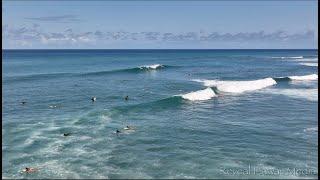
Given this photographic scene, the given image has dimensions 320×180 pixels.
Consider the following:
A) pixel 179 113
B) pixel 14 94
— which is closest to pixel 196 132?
pixel 179 113

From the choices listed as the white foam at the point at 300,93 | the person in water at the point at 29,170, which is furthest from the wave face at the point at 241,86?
the person in water at the point at 29,170

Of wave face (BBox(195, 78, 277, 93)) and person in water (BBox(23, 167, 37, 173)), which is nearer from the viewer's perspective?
person in water (BBox(23, 167, 37, 173))

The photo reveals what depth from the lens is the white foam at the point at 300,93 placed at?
71.7 metres

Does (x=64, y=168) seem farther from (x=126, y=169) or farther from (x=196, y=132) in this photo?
(x=196, y=132)

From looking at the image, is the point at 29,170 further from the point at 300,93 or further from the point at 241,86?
the point at 241,86

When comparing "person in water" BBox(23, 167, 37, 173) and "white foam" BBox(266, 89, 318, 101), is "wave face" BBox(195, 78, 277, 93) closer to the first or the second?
"white foam" BBox(266, 89, 318, 101)

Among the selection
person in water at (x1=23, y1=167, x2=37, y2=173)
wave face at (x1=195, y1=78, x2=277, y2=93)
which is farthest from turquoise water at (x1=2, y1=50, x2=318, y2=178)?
wave face at (x1=195, y1=78, x2=277, y2=93)

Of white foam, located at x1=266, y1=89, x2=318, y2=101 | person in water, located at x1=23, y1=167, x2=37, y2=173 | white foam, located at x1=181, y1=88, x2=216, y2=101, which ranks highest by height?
white foam, located at x1=181, y1=88, x2=216, y2=101

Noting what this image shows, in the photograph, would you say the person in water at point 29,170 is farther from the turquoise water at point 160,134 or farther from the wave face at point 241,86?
the wave face at point 241,86

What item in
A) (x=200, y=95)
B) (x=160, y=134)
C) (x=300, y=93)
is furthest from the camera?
(x=300, y=93)

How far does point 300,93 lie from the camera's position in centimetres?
7756

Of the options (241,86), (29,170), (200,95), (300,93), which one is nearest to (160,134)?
→ (29,170)

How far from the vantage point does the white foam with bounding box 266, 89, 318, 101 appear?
7169 cm

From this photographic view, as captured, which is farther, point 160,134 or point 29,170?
point 160,134
